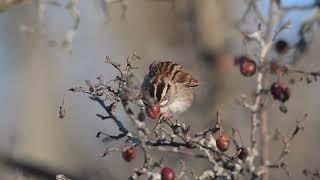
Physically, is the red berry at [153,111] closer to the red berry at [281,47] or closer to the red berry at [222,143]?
the red berry at [222,143]

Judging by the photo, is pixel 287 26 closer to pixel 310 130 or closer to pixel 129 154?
pixel 129 154

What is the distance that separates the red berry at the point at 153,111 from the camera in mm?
1865

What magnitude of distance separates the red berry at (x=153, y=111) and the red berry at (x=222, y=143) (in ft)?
0.64

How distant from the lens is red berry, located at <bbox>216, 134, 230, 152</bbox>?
1.96 metres

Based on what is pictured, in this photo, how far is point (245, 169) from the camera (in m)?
A: 2.05

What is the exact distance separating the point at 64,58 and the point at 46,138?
0.97 meters

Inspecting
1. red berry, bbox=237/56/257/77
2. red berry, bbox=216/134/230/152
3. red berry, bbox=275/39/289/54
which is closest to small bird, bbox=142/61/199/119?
red berry, bbox=216/134/230/152

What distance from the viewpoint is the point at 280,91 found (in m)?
2.60

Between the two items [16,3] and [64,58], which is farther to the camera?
[64,58]

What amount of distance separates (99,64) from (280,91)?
250cm

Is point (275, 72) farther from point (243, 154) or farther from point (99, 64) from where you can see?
point (99, 64)

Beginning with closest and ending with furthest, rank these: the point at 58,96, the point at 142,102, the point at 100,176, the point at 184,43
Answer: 1. the point at 142,102
2. the point at 100,176
3. the point at 184,43
4. the point at 58,96

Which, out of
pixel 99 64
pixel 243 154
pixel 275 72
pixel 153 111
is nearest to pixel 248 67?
pixel 275 72

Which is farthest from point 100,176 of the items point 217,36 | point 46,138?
point 46,138
